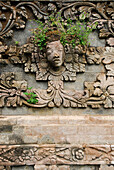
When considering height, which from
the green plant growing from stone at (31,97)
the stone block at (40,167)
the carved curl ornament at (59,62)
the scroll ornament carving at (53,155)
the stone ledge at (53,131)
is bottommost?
the stone block at (40,167)

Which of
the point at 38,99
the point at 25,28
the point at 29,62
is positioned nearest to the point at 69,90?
the point at 38,99

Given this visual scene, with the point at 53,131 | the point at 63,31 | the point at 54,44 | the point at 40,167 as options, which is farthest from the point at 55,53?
the point at 40,167

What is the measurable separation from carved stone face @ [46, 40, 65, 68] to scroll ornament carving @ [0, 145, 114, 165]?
1.77 m

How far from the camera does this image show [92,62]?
4.37 meters

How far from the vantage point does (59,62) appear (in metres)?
4.11

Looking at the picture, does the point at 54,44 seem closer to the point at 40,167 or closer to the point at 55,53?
the point at 55,53

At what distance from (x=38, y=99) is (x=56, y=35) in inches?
56.0

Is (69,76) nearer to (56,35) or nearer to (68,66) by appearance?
(68,66)

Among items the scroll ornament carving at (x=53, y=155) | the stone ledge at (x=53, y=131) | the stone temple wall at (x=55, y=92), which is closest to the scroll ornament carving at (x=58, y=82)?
the stone temple wall at (x=55, y=92)

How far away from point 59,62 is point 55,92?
0.67 meters

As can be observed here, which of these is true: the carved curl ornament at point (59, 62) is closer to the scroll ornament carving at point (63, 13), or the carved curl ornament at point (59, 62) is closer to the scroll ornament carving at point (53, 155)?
the scroll ornament carving at point (63, 13)

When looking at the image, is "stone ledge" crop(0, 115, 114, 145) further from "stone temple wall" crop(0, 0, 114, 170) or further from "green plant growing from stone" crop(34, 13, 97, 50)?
"green plant growing from stone" crop(34, 13, 97, 50)

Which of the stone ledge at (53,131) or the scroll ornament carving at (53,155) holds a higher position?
the stone ledge at (53,131)

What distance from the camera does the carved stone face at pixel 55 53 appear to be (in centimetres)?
405
